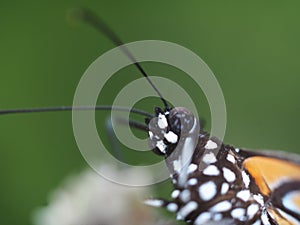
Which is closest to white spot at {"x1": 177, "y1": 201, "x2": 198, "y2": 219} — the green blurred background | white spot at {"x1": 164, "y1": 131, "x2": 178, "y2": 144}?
white spot at {"x1": 164, "y1": 131, "x2": 178, "y2": 144}

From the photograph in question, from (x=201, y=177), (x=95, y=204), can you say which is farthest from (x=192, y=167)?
(x=95, y=204)

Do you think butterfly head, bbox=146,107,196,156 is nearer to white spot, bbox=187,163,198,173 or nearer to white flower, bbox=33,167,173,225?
white spot, bbox=187,163,198,173

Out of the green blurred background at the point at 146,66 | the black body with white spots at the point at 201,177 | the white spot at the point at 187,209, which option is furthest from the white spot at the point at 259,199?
the green blurred background at the point at 146,66

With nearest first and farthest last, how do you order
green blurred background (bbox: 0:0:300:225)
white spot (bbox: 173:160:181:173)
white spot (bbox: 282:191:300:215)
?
Answer: white spot (bbox: 173:160:181:173) → white spot (bbox: 282:191:300:215) → green blurred background (bbox: 0:0:300:225)

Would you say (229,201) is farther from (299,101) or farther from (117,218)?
(299,101)

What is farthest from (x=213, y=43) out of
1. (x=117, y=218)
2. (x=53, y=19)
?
(x=117, y=218)

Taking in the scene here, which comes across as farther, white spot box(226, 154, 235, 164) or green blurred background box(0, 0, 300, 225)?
green blurred background box(0, 0, 300, 225)
